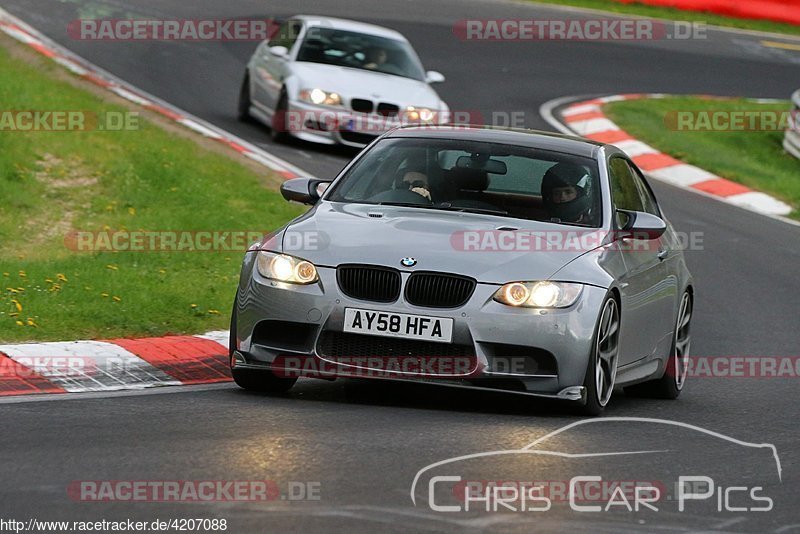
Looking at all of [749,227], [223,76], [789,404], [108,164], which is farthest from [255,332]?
[223,76]

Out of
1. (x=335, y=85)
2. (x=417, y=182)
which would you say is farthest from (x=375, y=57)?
(x=417, y=182)

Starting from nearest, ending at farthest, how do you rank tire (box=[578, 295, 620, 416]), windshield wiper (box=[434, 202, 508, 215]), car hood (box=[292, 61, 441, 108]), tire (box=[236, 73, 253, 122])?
1. tire (box=[578, 295, 620, 416])
2. windshield wiper (box=[434, 202, 508, 215])
3. car hood (box=[292, 61, 441, 108])
4. tire (box=[236, 73, 253, 122])

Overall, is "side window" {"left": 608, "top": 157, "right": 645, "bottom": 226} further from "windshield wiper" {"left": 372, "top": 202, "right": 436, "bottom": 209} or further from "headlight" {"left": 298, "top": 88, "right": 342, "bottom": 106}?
"headlight" {"left": 298, "top": 88, "right": 342, "bottom": 106}

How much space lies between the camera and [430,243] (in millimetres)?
8359

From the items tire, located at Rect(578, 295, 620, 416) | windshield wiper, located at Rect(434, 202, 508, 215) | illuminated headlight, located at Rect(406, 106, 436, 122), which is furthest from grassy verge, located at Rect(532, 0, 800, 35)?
tire, located at Rect(578, 295, 620, 416)

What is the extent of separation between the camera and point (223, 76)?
23.8 m

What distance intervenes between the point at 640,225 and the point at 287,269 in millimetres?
2018

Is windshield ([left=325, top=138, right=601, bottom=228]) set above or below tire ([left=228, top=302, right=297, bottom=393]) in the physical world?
above

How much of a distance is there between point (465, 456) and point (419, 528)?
1271 millimetres

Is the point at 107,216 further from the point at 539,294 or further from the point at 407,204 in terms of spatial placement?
the point at 539,294

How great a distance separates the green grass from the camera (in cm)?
1026

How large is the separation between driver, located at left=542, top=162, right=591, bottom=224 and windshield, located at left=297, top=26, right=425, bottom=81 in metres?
11.0

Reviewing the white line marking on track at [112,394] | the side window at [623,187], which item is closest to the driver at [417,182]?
the side window at [623,187]

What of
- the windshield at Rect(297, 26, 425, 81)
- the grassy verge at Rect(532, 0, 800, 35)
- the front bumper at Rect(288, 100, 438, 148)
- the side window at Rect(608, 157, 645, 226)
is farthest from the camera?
the grassy verge at Rect(532, 0, 800, 35)
